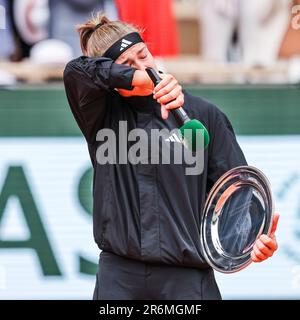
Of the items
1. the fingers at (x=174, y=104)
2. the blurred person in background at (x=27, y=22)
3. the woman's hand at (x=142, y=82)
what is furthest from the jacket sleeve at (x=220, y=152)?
the blurred person in background at (x=27, y=22)

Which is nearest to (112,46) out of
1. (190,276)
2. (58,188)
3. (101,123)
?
(101,123)

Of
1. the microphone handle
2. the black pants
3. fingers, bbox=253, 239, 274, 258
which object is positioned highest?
the microphone handle

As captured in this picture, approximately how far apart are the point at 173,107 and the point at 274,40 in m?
3.23

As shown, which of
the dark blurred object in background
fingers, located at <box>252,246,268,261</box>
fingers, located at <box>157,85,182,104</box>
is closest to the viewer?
fingers, located at <box>157,85,182,104</box>

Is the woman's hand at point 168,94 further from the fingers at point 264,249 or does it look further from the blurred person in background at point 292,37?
the blurred person in background at point 292,37

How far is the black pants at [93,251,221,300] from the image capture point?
139 inches

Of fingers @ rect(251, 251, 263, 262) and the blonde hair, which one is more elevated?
the blonde hair

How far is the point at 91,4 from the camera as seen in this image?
20.2ft

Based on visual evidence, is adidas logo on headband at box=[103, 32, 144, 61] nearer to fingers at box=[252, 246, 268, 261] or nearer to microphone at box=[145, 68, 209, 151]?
microphone at box=[145, 68, 209, 151]

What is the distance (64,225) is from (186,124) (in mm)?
2448

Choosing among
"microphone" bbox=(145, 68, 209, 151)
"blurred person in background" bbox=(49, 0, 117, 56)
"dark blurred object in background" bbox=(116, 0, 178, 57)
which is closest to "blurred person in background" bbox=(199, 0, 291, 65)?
"dark blurred object in background" bbox=(116, 0, 178, 57)

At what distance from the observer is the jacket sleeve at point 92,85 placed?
3.40 meters

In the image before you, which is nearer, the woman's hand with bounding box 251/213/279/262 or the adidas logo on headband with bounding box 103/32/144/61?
the woman's hand with bounding box 251/213/279/262
